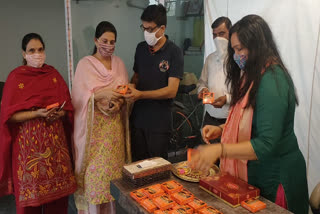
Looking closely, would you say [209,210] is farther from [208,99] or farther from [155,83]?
[155,83]

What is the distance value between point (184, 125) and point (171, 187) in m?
3.37

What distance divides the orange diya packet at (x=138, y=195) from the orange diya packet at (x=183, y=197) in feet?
0.48

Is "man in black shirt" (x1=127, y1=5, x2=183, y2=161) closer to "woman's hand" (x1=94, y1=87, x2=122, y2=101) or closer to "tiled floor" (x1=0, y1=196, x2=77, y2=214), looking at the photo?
"woman's hand" (x1=94, y1=87, x2=122, y2=101)

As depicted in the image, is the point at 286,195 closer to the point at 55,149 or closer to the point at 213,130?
the point at 213,130

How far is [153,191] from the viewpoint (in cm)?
138

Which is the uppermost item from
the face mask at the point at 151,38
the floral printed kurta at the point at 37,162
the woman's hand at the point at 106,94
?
the face mask at the point at 151,38

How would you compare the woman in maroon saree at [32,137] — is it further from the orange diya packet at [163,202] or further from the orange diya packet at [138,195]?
the orange diya packet at [163,202]

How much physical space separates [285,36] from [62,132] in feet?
7.67

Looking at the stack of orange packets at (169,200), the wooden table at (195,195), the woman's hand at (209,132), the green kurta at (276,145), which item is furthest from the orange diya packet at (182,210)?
the woman's hand at (209,132)

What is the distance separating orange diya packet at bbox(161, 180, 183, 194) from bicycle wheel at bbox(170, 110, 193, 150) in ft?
10.2

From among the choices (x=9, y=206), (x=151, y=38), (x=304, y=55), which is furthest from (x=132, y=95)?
(x=9, y=206)

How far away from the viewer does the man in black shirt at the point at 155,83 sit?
2.41 meters

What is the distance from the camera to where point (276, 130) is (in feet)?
4.20

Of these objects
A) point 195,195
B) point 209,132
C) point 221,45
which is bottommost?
point 195,195
